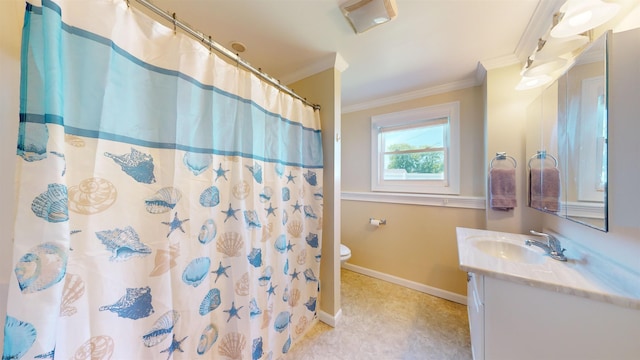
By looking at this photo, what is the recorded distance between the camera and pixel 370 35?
1.36 meters

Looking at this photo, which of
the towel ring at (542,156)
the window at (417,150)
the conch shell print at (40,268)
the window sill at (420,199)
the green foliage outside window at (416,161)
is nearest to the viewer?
the conch shell print at (40,268)

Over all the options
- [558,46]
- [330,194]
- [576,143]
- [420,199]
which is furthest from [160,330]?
[558,46]

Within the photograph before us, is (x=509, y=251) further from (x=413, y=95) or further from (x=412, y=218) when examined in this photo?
(x=413, y=95)

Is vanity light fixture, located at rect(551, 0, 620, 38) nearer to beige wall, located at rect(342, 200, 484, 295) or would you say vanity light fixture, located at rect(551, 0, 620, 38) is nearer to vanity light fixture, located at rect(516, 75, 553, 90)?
vanity light fixture, located at rect(516, 75, 553, 90)

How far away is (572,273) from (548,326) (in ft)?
0.90

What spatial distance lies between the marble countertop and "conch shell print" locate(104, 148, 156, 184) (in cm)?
144

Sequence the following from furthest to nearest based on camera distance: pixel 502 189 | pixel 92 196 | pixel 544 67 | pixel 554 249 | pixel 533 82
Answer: pixel 502 189
pixel 533 82
pixel 544 67
pixel 554 249
pixel 92 196

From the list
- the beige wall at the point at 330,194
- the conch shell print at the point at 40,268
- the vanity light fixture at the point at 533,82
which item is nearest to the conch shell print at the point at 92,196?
the conch shell print at the point at 40,268

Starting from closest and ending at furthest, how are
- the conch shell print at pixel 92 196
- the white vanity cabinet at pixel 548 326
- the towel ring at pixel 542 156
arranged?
the conch shell print at pixel 92 196 < the white vanity cabinet at pixel 548 326 < the towel ring at pixel 542 156

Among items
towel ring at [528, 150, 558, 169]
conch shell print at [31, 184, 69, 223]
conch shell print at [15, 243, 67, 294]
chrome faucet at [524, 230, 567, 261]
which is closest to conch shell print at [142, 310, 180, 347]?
conch shell print at [15, 243, 67, 294]

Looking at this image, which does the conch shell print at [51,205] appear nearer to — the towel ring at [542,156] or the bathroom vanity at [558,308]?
the bathroom vanity at [558,308]

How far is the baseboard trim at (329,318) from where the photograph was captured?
1.57 m

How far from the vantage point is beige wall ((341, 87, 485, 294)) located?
189 centimetres

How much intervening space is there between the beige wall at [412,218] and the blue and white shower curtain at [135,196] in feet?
4.91
